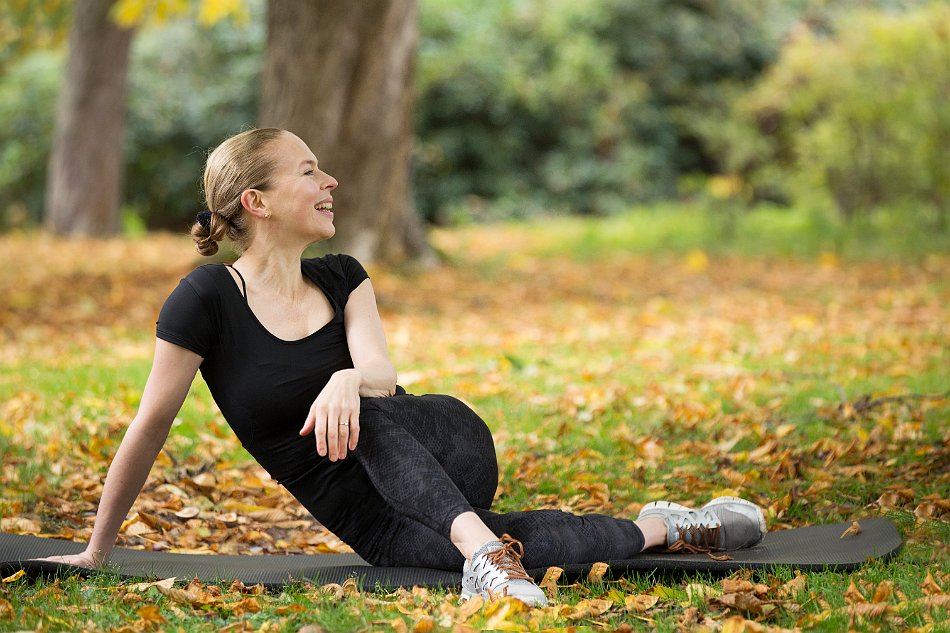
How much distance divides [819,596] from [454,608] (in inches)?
40.1

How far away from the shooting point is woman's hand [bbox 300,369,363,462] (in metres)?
3.14

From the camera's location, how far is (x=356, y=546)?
3.53m

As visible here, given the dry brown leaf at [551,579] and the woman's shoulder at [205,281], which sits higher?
the woman's shoulder at [205,281]

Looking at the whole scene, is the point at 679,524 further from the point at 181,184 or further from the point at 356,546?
the point at 181,184

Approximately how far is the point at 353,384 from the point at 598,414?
9.52ft

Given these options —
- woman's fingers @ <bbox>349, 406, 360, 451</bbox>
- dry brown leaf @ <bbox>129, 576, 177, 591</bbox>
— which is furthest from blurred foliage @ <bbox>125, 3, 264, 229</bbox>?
woman's fingers @ <bbox>349, 406, 360, 451</bbox>

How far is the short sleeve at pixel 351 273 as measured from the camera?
3.65m

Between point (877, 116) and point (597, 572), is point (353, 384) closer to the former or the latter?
point (597, 572)

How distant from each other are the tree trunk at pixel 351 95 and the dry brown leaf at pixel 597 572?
6847 millimetres

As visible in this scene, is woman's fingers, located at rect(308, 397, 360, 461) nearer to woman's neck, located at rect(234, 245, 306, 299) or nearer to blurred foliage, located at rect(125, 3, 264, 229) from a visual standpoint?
woman's neck, located at rect(234, 245, 306, 299)

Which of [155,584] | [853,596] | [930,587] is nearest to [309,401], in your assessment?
[155,584]

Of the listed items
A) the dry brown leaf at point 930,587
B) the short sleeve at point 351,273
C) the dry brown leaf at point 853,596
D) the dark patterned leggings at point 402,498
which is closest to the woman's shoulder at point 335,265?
the short sleeve at point 351,273

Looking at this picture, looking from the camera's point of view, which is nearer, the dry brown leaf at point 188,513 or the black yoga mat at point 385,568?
the black yoga mat at point 385,568

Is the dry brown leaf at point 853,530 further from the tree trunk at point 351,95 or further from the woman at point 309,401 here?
the tree trunk at point 351,95
